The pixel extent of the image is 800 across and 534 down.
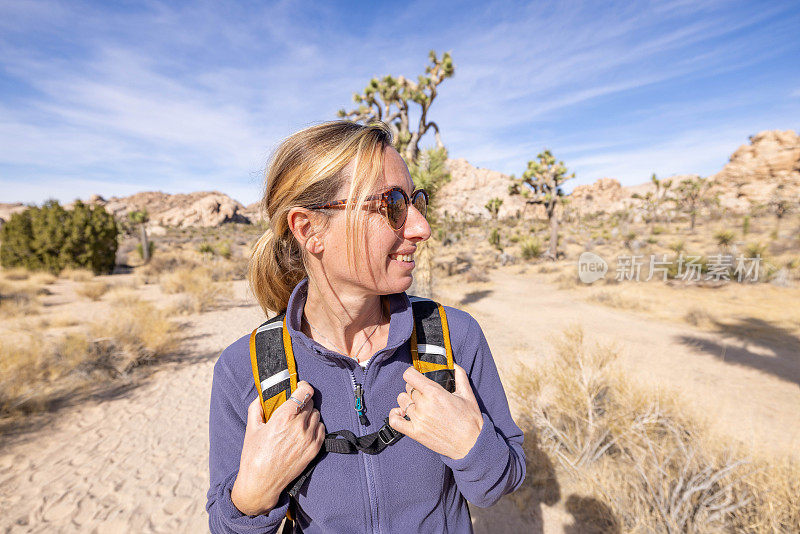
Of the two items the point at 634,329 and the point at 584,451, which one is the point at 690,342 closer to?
the point at 634,329

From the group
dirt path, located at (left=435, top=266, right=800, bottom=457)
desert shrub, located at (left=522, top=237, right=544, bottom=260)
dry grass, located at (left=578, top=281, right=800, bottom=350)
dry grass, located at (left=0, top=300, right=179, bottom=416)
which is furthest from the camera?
desert shrub, located at (left=522, top=237, right=544, bottom=260)

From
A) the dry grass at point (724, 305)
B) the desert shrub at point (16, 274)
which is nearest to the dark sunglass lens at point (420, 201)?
the dry grass at point (724, 305)

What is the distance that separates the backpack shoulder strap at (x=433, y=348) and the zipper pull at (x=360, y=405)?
0.19 m

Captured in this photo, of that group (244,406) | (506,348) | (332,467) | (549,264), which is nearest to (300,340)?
(244,406)

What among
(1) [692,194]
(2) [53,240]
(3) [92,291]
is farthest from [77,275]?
(1) [692,194]

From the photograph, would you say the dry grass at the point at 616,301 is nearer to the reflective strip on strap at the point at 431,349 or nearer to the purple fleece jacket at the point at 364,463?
the purple fleece jacket at the point at 364,463

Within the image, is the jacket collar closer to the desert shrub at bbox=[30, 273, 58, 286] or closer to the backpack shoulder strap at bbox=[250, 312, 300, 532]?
the backpack shoulder strap at bbox=[250, 312, 300, 532]

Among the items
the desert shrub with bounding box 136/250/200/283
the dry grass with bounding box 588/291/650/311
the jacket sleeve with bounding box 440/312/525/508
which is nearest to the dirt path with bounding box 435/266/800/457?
the dry grass with bounding box 588/291/650/311

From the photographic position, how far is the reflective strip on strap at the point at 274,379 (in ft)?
3.27

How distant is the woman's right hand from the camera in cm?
90

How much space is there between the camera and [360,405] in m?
1.10

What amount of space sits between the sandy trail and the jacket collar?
2778 mm

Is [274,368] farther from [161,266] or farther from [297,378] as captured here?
[161,266]

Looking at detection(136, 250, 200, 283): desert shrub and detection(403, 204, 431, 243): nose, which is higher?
detection(403, 204, 431, 243): nose
